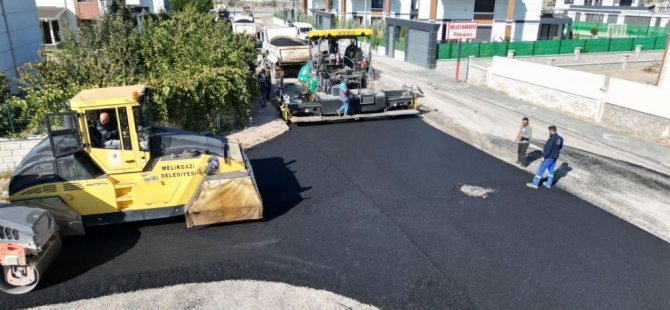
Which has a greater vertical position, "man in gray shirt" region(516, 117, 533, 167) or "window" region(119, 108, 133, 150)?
"window" region(119, 108, 133, 150)

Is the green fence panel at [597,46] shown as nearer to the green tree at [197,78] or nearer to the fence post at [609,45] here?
the fence post at [609,45]

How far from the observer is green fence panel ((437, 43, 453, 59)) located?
92.7ft

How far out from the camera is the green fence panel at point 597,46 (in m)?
30.5

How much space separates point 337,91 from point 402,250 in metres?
9.39

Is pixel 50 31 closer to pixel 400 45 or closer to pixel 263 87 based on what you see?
pixel 263 87

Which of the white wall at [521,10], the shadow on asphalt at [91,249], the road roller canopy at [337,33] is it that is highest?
the white wall at [521,10]

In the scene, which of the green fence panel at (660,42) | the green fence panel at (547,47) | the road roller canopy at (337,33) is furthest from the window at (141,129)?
the green fence panel at (660,42)

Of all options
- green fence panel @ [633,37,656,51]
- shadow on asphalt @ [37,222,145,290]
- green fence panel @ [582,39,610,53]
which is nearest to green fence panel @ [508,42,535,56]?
green fence panel @ [582,39,610,53]

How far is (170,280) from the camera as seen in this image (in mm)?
7398

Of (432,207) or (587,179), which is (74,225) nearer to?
(432,207)

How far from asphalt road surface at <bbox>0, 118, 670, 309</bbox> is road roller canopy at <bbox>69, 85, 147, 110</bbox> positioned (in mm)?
2497

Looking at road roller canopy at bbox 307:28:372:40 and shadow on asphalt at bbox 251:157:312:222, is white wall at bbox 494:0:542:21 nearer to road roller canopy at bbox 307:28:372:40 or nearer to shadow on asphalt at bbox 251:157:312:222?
road roller canopy at bbox 307:28:372:40

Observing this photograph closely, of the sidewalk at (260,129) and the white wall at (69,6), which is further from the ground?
the white wall at (69,6)

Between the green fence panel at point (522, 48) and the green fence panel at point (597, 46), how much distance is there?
4.38m
